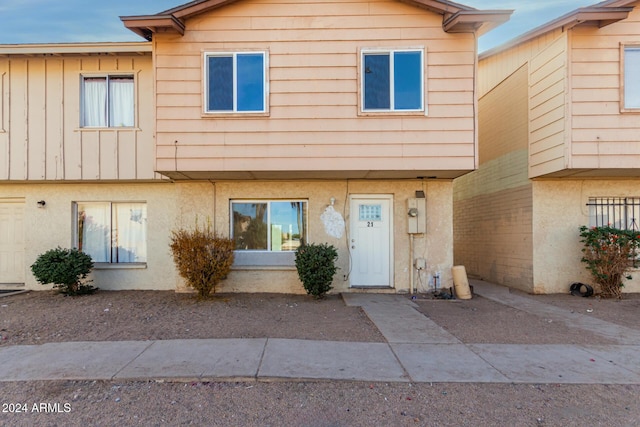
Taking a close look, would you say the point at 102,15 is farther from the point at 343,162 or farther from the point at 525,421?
the point at 525,421

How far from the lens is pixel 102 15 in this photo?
1131 centimetres

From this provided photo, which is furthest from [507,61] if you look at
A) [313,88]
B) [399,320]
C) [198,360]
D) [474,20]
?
[198,360]

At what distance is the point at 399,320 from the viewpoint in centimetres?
607

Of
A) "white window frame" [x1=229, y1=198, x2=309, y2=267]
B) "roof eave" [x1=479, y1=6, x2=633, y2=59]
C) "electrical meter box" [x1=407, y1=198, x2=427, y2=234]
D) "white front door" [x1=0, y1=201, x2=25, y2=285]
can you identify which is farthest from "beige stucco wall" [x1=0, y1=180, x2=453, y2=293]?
"white front door" [x1=0, y1=201, x2=25, y2=285]

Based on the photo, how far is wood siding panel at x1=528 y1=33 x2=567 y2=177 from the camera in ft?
25.1

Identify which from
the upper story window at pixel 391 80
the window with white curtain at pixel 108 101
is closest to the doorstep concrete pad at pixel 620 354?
the upper story window at pixel 391 80

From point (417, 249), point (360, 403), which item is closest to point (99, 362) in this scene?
point (360, 403)

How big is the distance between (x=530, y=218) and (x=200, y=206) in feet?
26.2

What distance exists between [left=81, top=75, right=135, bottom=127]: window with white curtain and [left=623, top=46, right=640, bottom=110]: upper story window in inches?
438

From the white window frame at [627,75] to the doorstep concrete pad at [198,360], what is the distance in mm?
8743

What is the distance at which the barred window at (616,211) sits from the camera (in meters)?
8.59

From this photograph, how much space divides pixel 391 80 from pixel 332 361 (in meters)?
5.55

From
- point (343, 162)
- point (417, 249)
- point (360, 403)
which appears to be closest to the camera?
point (360, 403)

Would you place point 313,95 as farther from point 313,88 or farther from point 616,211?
point 616,211
